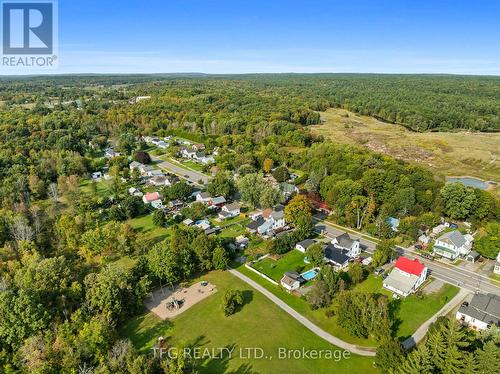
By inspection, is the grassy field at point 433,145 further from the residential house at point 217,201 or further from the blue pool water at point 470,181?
the residential house at point 217,201

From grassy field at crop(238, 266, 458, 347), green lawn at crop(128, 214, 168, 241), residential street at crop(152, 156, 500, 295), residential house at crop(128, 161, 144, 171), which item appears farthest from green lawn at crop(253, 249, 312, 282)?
residential house at crop(128, 161, 144, 171)

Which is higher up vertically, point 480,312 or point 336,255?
point 336,255

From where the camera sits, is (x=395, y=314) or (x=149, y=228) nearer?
(x=395, y=314)

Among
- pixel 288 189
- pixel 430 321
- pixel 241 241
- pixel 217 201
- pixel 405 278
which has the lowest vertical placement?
pixel 430 321

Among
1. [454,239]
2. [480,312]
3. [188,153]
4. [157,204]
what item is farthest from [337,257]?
[188,153]

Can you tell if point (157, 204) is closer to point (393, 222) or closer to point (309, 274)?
point (309, 274)

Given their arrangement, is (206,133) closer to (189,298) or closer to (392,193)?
(392,193)

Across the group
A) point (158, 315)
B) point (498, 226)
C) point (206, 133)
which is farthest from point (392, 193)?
point (206, 133)
